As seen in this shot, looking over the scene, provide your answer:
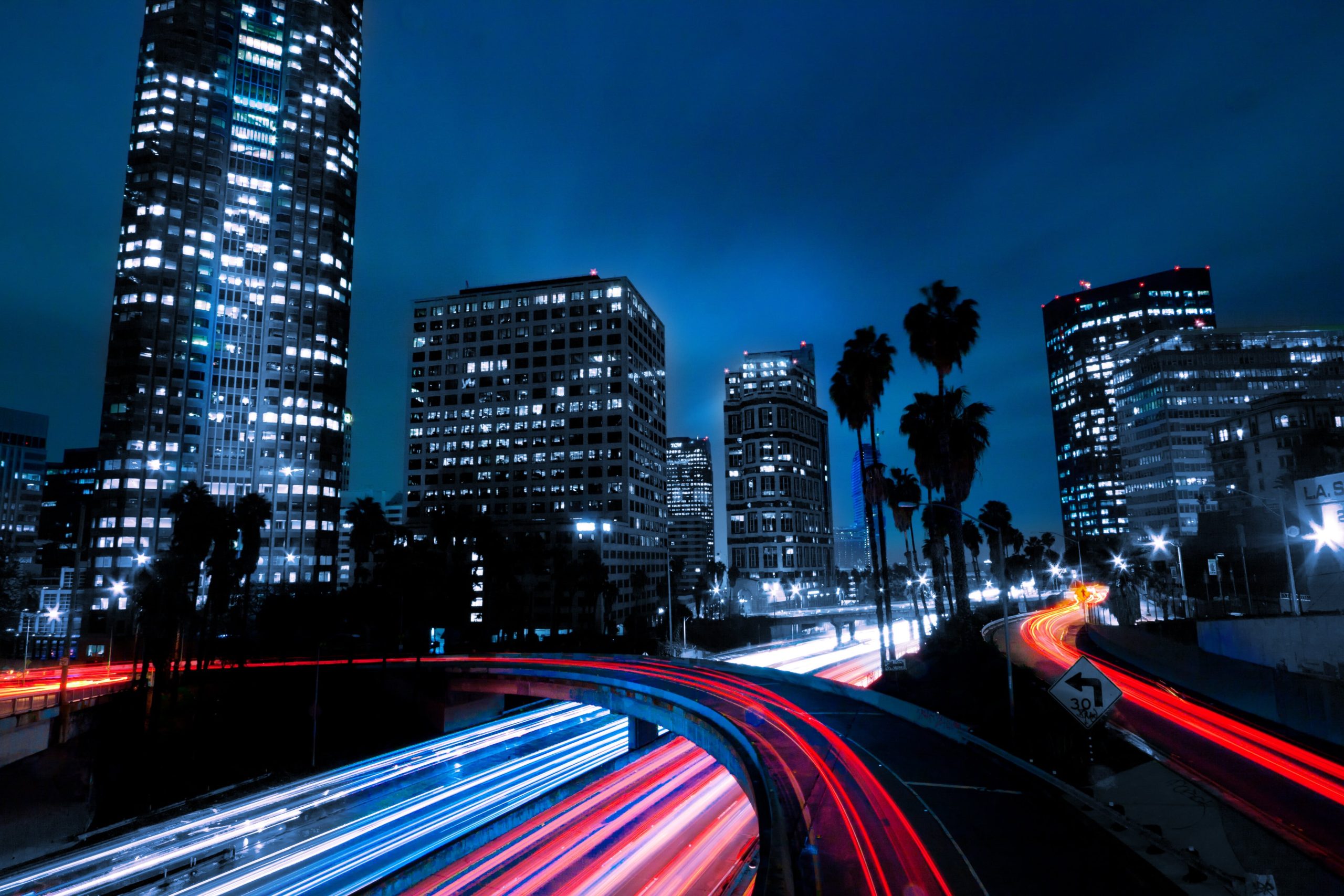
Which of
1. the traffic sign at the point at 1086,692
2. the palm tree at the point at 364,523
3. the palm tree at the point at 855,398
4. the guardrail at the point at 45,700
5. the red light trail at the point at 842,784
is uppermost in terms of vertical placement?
the palm tree at the point at 855,398

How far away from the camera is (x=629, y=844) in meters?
24.3

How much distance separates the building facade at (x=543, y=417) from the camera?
128 metres

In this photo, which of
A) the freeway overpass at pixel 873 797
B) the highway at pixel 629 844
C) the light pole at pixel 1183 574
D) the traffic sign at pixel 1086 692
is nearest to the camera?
the freeway overpass at pixel 873 797

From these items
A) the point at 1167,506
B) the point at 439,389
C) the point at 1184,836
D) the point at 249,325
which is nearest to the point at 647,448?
the point at 439,389

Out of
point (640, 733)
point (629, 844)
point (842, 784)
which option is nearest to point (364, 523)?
point (640, 733)

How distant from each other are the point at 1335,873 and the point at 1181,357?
15342 cm

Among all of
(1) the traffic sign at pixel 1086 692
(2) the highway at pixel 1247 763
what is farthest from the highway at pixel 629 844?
(2) the highway at pixel 1247 763

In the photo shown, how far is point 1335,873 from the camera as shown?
15.0m

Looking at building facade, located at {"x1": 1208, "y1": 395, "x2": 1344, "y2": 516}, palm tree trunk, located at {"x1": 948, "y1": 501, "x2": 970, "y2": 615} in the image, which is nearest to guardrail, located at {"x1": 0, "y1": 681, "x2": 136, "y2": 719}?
palm tree trunk, located at {"x1": 948, "y1": 501, "x2": 970, "y2": 615}

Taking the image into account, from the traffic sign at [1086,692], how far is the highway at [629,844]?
29.7 ft

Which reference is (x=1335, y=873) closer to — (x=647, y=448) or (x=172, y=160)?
(x=647, y=448)

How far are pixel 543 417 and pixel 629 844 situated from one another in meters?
112

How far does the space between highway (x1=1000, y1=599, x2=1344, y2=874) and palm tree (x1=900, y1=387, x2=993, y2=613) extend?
10.0 m

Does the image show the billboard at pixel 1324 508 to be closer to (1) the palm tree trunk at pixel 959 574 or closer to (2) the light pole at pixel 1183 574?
(2) the light pole at pixel 1183 574
